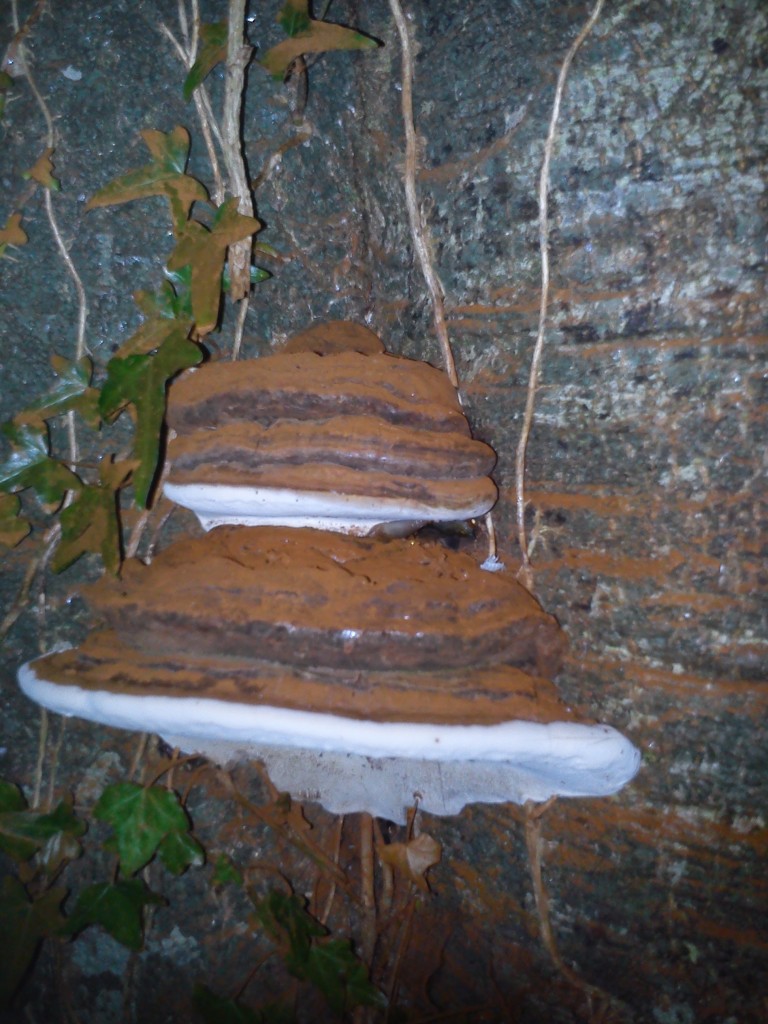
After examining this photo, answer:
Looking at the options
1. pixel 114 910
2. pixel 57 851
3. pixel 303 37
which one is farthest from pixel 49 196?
pixel 114 910

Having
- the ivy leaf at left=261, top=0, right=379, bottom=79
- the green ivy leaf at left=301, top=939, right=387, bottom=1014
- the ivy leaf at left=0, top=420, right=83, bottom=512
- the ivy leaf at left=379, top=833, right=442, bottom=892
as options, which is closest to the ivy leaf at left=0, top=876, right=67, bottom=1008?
the green ivy leaf at left=301, top=939, right=387, bottom=1014

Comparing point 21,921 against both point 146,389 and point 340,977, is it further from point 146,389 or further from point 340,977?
point 146,389

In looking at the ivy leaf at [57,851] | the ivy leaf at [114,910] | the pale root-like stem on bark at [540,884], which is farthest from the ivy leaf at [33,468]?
the pale root-like stem on bark at [540,884]

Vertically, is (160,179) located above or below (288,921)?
above

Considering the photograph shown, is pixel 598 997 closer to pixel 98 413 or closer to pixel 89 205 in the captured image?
pixel 98 413

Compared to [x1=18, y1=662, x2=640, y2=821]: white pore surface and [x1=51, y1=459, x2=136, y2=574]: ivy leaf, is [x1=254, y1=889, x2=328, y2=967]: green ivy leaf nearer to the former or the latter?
[x1=18, y1=662, x2=640, y2=821]: white pore surface
